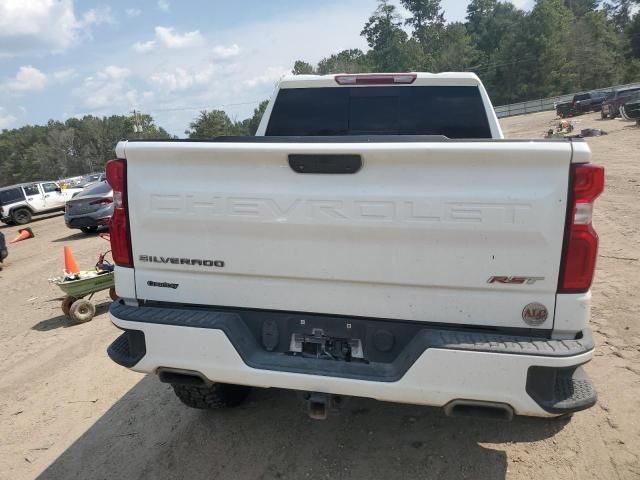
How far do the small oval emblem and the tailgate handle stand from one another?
3.40 feet

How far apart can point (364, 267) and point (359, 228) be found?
20cm

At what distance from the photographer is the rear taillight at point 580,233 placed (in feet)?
7.03

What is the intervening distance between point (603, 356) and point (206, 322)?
3363mm

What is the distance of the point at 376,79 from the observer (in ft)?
14.0

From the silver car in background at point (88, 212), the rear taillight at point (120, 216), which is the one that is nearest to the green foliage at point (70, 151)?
the silver car in background at point (88, 212)

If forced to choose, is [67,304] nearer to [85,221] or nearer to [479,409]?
[479,409]

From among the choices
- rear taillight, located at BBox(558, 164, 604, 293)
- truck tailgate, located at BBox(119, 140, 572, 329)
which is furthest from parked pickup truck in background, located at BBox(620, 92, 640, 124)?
truck tailgate, located at BBox(119, 140, 572, 329)

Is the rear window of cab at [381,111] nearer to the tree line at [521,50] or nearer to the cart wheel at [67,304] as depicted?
the cart wheel at [67,304]

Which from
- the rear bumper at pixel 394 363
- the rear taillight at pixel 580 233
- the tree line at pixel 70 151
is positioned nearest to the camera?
the rear taillight at pixel 580 233

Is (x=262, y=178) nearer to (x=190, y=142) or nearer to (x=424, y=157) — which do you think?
(x=190, y=142)

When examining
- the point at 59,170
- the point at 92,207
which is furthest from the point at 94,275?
the point at 59,170

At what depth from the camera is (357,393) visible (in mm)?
2502

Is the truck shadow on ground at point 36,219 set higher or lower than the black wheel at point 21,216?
lower

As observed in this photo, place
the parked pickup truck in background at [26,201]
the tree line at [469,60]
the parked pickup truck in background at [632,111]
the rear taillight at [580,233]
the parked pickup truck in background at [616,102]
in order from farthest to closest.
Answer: the tree line at [469,60]
the parked pickup truck in background at [616,102]
the parked pickup truck in background at [632,111]
the parked pickup truck in background at [26,201]
the rear taillight at [580,233]
